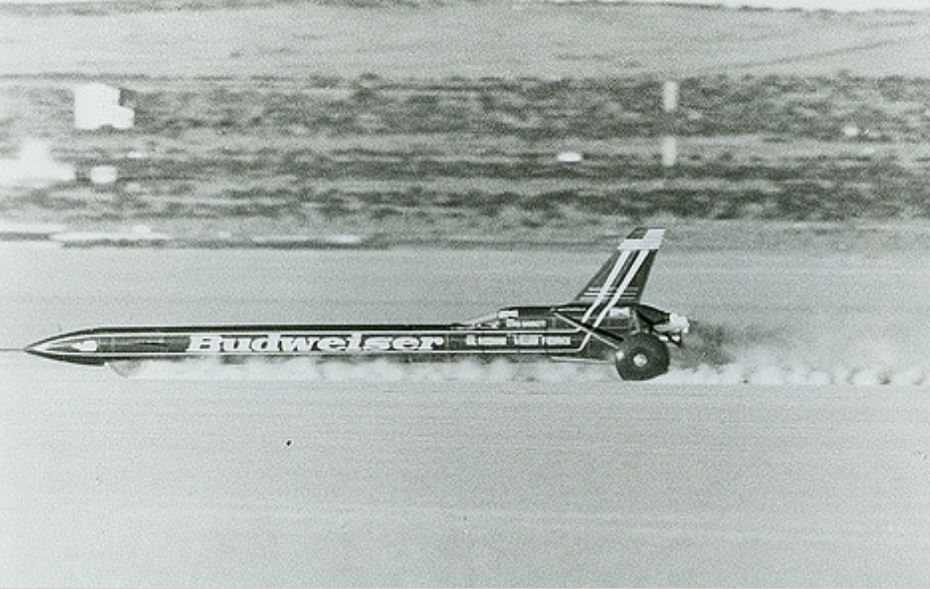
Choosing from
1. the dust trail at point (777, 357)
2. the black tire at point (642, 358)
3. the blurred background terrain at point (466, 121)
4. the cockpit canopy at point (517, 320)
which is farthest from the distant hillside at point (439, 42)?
the black tire at point (642, 358)

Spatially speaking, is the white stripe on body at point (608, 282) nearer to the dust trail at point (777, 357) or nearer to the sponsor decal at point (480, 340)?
the sponsor decal at point (480, 340)

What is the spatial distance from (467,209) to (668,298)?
173 centimetres

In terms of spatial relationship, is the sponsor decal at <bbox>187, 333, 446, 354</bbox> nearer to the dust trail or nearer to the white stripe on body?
the white stripe on body

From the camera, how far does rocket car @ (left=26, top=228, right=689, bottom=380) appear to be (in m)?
7.55

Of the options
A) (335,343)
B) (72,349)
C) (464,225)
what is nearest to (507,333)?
(335,343)

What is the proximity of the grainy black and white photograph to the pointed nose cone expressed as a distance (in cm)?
2

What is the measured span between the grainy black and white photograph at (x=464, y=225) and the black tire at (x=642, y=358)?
16mm

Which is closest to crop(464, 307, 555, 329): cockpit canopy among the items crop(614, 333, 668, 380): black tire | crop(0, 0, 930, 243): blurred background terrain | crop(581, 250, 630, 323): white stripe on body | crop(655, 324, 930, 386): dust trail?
crop(581, 250, 630, 323): white stripe on body

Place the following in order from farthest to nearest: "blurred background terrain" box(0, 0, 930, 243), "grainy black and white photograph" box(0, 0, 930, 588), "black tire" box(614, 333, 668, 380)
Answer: "blurred background terrain" box(0, 0, 930, 243)
"black tire" box(614, 333, 668, 380)
"grainy black and white photograph" box(0, 0, 930, 588)

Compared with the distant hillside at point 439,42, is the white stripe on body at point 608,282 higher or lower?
lower

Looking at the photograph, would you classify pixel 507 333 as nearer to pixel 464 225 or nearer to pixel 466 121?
pixel 464 225

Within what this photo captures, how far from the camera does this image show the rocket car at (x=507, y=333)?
7.55 metres

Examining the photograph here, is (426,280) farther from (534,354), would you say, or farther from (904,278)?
(904,278)

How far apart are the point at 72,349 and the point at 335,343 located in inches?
73.9
